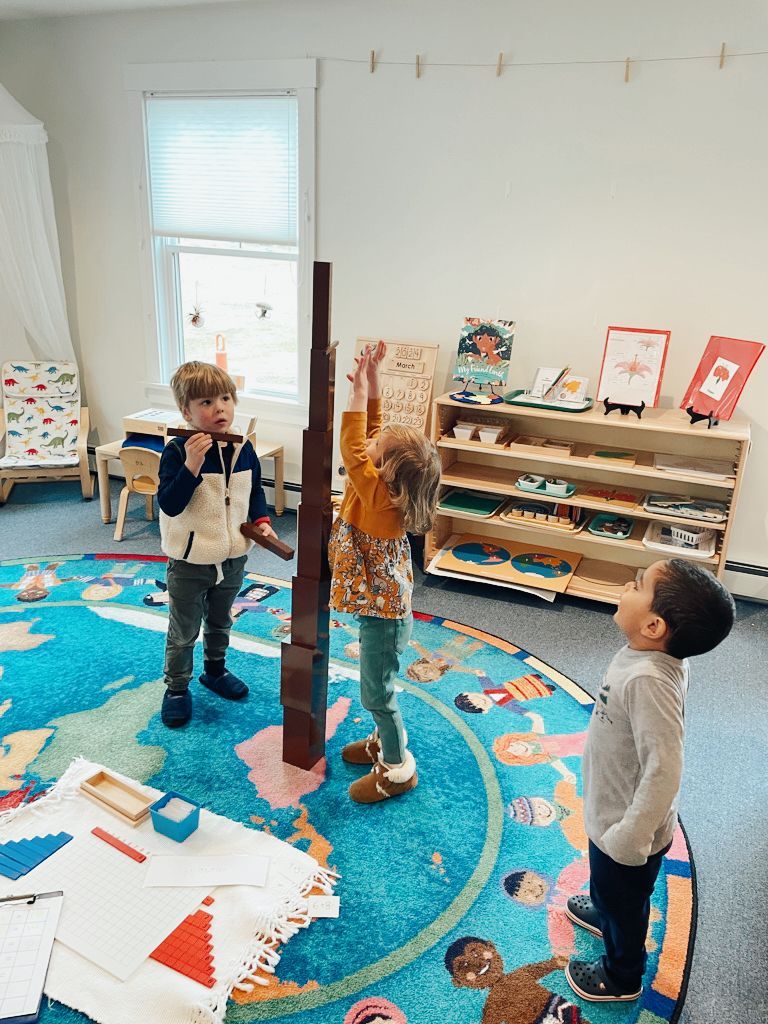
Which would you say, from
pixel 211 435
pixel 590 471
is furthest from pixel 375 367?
pixel 590 471

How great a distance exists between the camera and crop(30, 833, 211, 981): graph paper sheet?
5.57 feet

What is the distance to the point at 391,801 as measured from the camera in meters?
2.21

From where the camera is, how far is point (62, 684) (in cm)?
269

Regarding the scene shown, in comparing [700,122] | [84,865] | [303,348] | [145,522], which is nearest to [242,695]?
[84,865]

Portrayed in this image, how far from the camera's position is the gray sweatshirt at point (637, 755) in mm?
1378

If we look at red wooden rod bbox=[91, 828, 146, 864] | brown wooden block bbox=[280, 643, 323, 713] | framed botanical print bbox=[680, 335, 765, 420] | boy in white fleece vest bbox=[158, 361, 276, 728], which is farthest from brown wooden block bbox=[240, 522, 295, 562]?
framed botanical print bbox=[680, 335, 765, 420]

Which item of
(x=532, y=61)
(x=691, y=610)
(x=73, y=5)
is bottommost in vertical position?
(x=691, y=610)

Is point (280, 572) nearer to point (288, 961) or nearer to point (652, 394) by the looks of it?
point (652, 394)

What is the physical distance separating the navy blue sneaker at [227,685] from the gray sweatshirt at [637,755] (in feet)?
4.70

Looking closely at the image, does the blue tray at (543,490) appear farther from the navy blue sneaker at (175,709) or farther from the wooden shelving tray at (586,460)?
the navy blue sneaker at (175,709)

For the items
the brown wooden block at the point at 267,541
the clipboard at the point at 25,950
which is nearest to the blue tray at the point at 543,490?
the brown wooden block at the point at 267,541

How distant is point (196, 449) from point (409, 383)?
5.97 ft

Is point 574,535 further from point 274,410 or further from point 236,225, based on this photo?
point 236,225

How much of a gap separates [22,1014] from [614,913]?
48.6 inches
